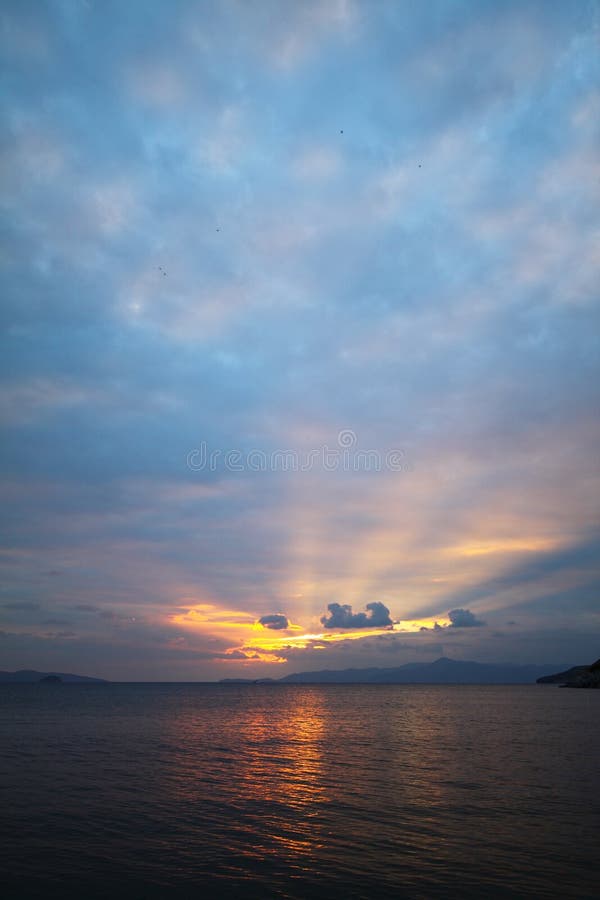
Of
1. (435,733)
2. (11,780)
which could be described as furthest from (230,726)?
(11,780)

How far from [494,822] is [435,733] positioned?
5075 centimetres

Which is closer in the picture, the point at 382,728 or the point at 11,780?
the point at 11,780

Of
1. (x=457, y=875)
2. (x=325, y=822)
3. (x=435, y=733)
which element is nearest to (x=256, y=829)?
(x=325, y=822)

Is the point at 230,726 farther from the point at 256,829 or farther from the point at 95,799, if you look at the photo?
the point at 256,829

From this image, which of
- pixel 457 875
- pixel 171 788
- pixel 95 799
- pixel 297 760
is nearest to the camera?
pixel 457 875

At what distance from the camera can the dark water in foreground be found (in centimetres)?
2288

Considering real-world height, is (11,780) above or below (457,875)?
above

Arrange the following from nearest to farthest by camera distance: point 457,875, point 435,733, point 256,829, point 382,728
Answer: point 457,875, point 256,829, point 435,733, point 382,728

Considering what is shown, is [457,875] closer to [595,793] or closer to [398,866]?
[398,866]

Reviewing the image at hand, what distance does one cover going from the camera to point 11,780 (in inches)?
1682

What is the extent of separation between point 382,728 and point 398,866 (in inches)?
2650

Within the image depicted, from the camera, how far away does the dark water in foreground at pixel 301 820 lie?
22875mm

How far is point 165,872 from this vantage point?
23.8 meters

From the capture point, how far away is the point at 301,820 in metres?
32.2
